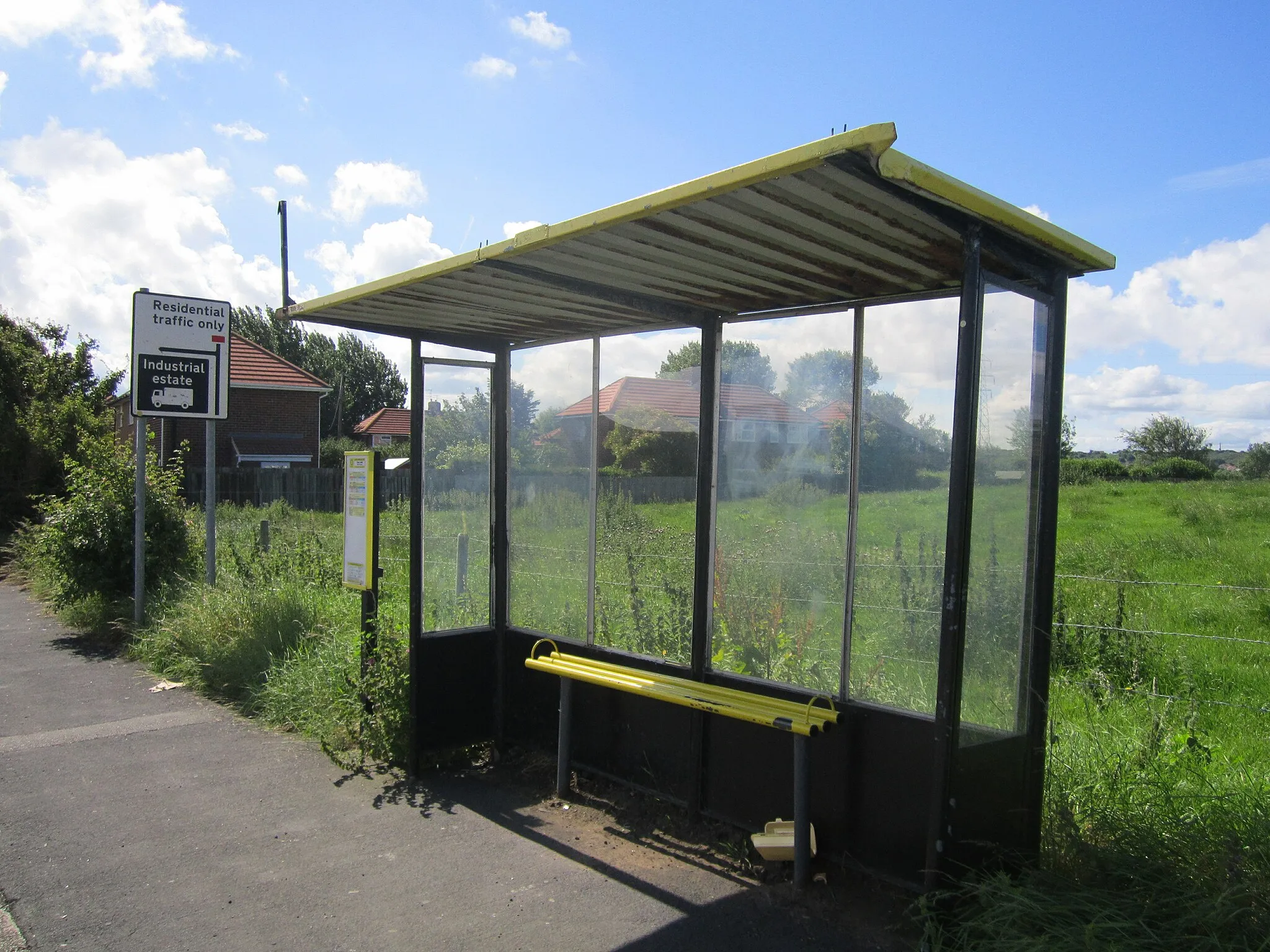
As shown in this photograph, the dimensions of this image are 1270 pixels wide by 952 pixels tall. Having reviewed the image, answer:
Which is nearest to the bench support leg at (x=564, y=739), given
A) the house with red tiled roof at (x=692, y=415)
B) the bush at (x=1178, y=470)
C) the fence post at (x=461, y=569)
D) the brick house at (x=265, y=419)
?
the fence post at (x=461, y=569)

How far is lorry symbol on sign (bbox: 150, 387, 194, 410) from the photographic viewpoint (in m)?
8.88

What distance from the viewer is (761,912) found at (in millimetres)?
3840

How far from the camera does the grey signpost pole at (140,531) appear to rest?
919 cm

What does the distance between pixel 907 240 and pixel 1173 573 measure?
1003cm

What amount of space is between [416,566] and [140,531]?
5.21 metres

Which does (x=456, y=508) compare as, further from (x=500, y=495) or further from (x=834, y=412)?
(x=834, y=412)

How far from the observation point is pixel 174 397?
8992 mm

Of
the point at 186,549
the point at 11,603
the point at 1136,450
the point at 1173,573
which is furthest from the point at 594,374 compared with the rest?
the point at 1136,450

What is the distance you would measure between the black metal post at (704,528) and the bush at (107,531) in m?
7.14

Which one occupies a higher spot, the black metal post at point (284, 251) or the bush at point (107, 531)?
the black metal post at point (284, 251)

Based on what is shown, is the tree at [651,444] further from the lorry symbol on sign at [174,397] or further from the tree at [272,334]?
the tree at [272,334]

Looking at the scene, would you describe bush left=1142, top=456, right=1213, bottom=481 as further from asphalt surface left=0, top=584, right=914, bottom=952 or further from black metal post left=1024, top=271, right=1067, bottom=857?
asphalt surface left=0, top=584, right=914, bottom=952

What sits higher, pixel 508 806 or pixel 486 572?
pixel 486 572

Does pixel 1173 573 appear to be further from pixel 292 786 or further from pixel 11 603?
pixel 11 603
